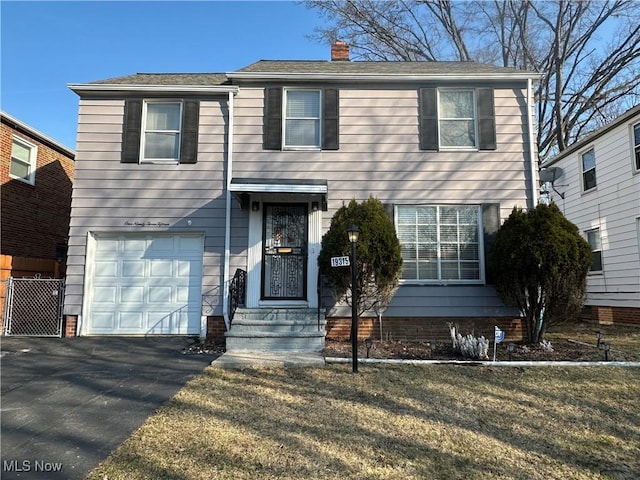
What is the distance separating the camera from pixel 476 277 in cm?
838

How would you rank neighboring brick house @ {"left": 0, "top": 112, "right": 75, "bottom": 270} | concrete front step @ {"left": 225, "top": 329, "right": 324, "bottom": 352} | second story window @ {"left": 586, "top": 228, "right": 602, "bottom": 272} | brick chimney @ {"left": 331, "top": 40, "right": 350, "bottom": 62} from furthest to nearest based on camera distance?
second story window @ {"left": 586, "top": 228, "right": 602, "bottom": 272} < brick chimney @ {"left": 331, "top": 40, "right": 350, "bottom": 62} < neighboring brick house @ {"left": 0, "top": 112, "right": 75, "bottom": 270} < concrete front step @ {"left": 225, "top": 329, "right": 324, "bottom": 352}

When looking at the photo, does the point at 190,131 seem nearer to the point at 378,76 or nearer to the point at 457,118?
the point at 378,76

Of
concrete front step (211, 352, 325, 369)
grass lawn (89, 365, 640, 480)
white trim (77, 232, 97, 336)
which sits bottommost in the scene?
grass lawn (89, 365, 640, 480)

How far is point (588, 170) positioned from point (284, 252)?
10008 mm

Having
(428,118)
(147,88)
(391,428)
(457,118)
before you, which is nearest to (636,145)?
(457,118)

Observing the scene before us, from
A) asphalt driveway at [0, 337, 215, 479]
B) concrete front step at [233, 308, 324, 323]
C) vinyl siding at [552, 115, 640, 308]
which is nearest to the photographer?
asphalt driveway at [0, 337, 215, 479]

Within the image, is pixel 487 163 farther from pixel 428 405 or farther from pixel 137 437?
pixel 137 437

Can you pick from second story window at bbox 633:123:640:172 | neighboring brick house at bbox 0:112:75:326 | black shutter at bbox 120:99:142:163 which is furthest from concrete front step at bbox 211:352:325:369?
second story window at bbox 633:123:640:172

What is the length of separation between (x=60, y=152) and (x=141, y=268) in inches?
255

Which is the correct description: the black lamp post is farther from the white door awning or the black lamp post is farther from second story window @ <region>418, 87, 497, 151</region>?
second story window @ <region>418, 87, 497, 151</region>

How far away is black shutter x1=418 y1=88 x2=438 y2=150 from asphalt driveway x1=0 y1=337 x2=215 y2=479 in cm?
586

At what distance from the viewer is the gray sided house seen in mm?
8250

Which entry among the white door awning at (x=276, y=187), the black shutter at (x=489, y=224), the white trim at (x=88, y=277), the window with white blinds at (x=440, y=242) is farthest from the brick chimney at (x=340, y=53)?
the white trim at (x=88, y=277)

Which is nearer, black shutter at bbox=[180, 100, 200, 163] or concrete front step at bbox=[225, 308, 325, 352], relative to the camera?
concrete front step at bbox=[225, 308, 325, 352]
